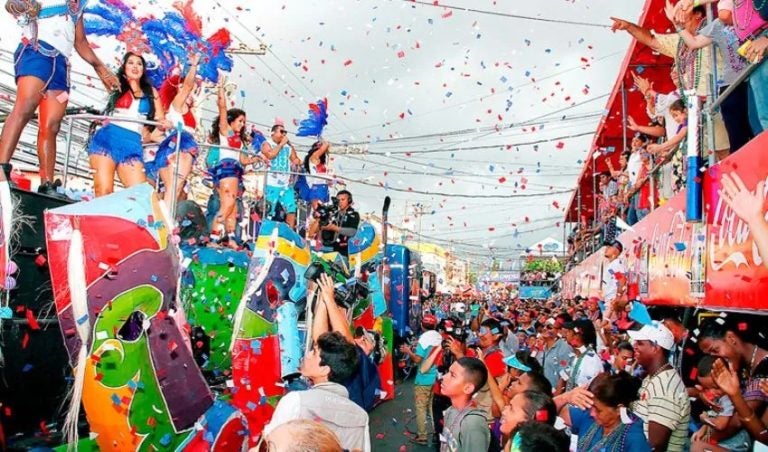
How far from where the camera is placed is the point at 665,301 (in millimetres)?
7320

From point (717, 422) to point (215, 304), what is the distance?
4.26 metres

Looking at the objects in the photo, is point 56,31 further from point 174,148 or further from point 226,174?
point 226,174

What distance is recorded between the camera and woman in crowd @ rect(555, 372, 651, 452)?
386 centimetres

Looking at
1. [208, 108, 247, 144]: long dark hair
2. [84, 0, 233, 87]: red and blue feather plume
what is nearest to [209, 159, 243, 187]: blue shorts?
[208, 108, 247, 144]: long dark hair

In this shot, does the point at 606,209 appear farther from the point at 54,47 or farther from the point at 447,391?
the point at 54,47

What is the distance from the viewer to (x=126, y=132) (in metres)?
5.34

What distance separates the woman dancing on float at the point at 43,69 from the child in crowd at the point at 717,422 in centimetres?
458

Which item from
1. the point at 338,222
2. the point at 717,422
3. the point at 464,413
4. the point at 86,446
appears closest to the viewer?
the point at 86,446

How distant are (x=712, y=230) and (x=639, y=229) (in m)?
4.41

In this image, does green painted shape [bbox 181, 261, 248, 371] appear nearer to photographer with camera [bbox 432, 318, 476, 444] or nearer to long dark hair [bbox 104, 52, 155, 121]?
long dark hair [bbox 104, 52, 155, 121]

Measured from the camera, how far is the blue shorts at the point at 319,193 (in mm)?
9711

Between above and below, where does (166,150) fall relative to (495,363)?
above

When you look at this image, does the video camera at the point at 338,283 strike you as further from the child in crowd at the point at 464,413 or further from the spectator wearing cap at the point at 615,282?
the spectator wearing cap at the point at 615,282

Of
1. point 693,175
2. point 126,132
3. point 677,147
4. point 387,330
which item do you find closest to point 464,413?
point 693,175
